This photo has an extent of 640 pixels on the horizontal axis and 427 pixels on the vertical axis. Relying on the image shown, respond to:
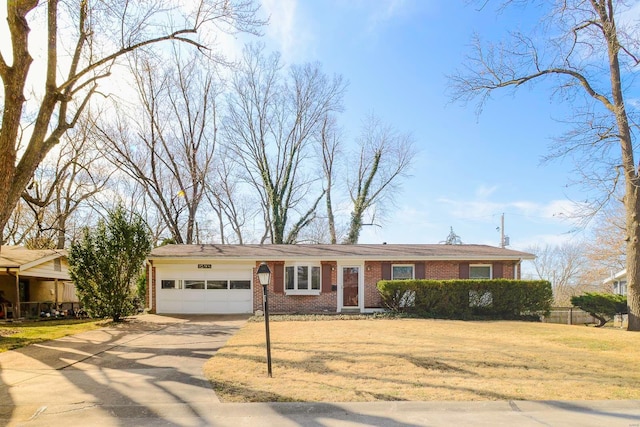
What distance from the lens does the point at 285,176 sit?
104 feet

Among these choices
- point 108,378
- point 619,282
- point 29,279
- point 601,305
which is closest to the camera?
point 108,378

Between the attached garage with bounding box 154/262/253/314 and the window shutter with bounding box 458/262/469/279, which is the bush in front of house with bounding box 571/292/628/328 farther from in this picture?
the attached garage with bounding box 154/262/253/314

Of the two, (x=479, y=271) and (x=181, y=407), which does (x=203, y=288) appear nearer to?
(x=479, y=271)

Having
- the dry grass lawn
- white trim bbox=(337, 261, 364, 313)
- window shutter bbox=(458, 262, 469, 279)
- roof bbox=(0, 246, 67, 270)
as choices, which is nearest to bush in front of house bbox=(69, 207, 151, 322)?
roof bbox=(0, 246, 67, 270)

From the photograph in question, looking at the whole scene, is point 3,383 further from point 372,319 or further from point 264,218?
point 264,218

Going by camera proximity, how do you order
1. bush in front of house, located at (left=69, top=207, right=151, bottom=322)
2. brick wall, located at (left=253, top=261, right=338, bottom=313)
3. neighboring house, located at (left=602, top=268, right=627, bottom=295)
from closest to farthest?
1. bush in front of house, located at (left=69, top=207, right=151, bottom=322)
2. brick wall, located at (left=253, top=261, right=338, bottom=313)
3. neighboring house, located at (left=602, top=268, right=627, bottom=295)

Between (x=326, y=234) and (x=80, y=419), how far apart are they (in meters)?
36.3

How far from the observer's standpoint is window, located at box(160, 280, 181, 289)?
1867 centimetres

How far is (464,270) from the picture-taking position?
60.7 feet

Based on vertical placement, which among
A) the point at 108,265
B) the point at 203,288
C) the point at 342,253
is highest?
the point at 342,253

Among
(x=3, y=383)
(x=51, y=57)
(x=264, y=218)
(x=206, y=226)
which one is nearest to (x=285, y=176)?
(x=264, y=218)

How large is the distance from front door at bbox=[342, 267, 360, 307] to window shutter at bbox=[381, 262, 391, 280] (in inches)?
43.1

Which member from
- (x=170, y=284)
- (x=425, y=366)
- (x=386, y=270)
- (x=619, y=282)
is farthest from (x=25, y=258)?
(x=619, y=282)

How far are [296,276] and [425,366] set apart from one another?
11687mm
